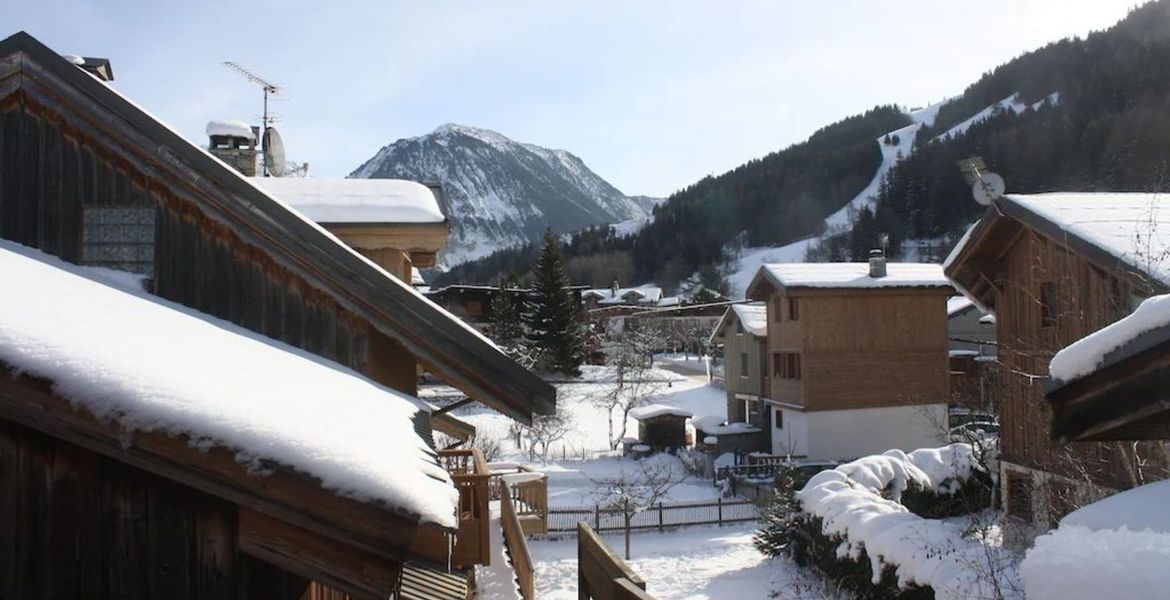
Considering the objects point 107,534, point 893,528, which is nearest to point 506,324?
point 893,528

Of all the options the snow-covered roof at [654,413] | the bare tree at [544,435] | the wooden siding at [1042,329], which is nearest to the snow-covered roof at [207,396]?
the wooden siding at [1042,329]

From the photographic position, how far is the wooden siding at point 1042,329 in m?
12.8

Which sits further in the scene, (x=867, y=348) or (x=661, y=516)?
(x=867, y=348)

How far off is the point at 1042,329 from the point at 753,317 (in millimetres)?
22097

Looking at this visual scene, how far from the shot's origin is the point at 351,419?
3.75m

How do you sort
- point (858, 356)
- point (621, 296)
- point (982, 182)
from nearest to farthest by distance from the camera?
1. point (982, 182)
2. point (858, 356)
3. point (621, 296)

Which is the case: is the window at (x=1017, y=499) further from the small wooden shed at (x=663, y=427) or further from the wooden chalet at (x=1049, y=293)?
the small wooden shed at (x=663, y=427)

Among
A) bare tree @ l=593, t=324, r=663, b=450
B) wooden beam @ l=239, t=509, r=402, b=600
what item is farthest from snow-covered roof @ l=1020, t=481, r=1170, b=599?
bare tree @ l=593, t=324, r=663, b=450

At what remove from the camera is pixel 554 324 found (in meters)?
55.4

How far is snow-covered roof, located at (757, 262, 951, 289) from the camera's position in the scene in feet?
102

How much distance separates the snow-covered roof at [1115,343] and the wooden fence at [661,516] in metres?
21.0

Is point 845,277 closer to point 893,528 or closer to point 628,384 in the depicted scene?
point 893,528

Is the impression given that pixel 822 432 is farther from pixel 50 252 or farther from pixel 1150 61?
pixel 1150 61

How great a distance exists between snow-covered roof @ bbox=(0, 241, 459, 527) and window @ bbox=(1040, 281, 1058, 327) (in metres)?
15.1
